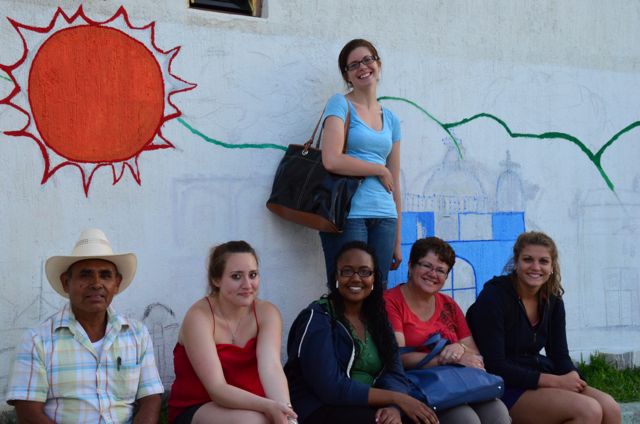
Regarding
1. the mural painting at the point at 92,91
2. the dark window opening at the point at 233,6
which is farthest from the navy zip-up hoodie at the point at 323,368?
the dark window opening at the point at 233,6

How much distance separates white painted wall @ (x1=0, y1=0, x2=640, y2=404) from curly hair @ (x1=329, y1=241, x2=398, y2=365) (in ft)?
3.45

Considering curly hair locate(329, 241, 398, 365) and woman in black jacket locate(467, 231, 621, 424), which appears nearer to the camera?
curly hair locate(329, 241, 398, 365)

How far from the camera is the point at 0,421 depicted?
14.8 feet

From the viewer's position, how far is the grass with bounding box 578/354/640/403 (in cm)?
570

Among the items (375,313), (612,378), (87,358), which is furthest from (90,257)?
(612,378)

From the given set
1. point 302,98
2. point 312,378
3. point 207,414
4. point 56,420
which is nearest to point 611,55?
point 302,98

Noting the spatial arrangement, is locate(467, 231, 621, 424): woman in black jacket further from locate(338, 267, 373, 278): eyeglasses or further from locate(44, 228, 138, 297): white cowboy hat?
locate(44, 228, 138, 297): white cowboy hat

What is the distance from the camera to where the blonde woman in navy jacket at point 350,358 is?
13.2ft

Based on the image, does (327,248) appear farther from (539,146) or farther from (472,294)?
(539,146)

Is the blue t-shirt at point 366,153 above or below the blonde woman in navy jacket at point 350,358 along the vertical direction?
above

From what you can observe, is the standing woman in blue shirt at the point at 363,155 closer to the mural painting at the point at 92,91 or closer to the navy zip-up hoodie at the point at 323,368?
the navy zip-up hoodie at the point at 323,368

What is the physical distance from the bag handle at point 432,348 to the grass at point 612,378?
1.77 metres

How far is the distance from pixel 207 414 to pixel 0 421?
4.68 ft

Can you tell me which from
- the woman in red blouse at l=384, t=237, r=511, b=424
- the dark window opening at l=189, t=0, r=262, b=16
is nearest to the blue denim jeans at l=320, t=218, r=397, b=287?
the woman in red blouse at l=384, t=237, r=511, b=424
